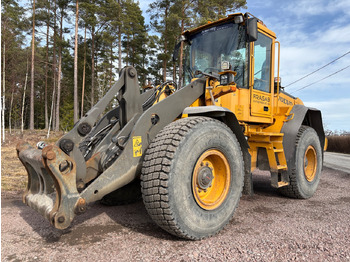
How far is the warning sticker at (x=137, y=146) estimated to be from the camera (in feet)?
9.75

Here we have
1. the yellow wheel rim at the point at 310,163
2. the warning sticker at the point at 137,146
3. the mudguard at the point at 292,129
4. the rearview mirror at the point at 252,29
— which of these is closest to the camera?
the warning sticker at the point at 137,146

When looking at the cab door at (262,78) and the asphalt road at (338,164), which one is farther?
the asphalt road at (338,164)

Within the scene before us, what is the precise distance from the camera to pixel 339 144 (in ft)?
90.1

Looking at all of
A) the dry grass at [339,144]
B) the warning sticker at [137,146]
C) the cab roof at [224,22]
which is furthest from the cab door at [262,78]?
the dry grass at [339,144]

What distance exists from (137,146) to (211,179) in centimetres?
98

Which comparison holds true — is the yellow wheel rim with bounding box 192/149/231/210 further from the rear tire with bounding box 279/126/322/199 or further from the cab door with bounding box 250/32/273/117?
the rear tire with bounding box 279/126/322/199

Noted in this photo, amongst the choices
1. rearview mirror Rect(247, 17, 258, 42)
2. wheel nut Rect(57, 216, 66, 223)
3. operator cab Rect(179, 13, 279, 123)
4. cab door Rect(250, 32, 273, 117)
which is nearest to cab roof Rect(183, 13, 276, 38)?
operator cab Rect(179, 13, 279, 123)

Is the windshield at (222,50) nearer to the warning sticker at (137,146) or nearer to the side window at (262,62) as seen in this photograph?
the side window at (262,62)

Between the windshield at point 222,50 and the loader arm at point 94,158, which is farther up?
the windshield at point 222,50

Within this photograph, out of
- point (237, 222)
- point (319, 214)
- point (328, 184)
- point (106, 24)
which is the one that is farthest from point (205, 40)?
point (106, 24)

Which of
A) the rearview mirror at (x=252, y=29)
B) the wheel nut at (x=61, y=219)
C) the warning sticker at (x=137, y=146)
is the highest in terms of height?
the rearview mirror at (x=252, y=29)

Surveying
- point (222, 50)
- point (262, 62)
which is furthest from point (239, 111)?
point (262, 62)

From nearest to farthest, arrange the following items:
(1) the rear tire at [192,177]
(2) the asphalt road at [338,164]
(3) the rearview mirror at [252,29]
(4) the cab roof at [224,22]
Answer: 1. (1) the rear tire at [192,177]
2. (3) the rearview mirror at [252,29]
3. (4) the cab roof at [224,22]
4. (2) the asphalt road at [338,164]

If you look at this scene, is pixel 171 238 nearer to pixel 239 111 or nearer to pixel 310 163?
pixel 239 111
